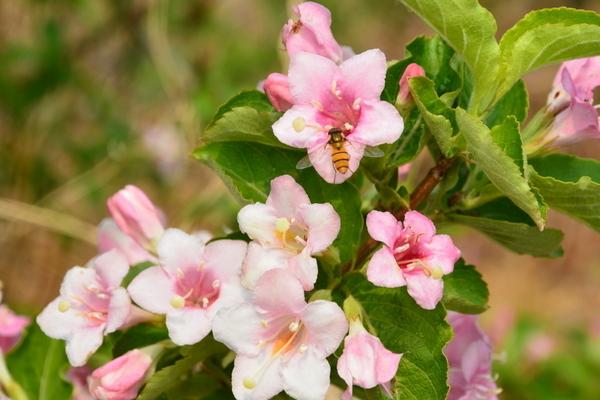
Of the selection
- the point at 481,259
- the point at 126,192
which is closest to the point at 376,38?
the point at 481,259

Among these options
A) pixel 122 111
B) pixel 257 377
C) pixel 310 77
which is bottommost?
pixel 122 111

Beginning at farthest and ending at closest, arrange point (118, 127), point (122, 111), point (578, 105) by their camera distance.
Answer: point (122, 111) → point (118, 127) → point (578, 105)

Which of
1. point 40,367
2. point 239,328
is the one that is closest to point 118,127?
point 40,367

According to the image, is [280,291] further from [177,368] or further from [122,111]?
[122,111]

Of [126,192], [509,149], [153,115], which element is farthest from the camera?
[153,115]

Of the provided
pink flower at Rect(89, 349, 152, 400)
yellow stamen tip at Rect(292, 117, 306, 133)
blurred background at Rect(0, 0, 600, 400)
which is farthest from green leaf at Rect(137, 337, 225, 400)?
blurred background at Rect(0, 0, 600, 400)

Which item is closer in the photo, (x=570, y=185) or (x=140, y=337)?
(x=570, y=185)

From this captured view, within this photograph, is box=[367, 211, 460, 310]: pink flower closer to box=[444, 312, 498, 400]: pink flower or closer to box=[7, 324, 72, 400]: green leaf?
box=[444, 312, 498, 400]: pink flower

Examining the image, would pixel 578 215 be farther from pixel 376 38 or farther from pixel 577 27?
pixel 376 38
